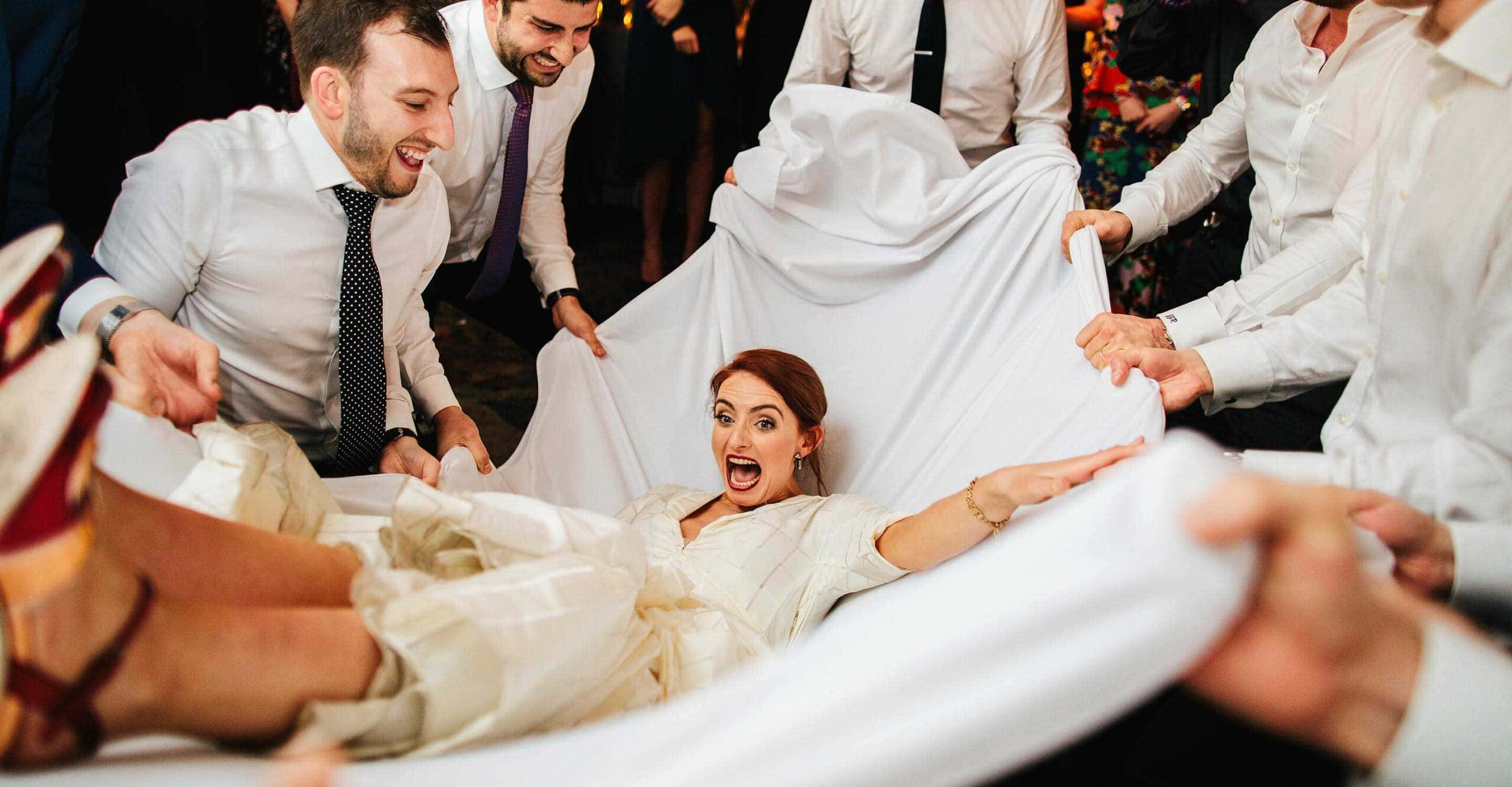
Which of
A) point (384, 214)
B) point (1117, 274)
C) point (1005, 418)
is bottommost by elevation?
point (1117, 274)

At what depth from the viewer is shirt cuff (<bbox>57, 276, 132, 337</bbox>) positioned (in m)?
1.75

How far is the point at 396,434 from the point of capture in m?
2.26

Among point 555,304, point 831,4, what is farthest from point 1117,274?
point 555,304

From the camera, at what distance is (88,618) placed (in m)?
1.00

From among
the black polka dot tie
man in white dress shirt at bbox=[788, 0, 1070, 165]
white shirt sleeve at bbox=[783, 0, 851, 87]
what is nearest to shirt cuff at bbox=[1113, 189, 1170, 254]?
man in white dress shirt at bbox=[788, 0, 1070, 165]

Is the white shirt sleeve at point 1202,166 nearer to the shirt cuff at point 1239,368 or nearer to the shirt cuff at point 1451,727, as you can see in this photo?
the shirt cuff at point 1239,368

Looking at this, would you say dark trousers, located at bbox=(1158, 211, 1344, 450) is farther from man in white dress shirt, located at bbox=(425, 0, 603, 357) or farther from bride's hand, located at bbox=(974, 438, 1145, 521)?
man in white dress shirt, located at bbox=(425, 0, 603, 357)

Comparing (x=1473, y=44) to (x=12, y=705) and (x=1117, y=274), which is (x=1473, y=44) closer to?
(x=12, y=705)

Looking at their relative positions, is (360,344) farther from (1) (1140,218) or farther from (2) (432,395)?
(1) (1140,218)

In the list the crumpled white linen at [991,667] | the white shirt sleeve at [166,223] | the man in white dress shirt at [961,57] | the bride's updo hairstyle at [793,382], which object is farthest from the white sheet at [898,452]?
the man in white dress shirt at [961,57]

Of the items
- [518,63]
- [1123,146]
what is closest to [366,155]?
[518,63]

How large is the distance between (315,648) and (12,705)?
0.93 ft

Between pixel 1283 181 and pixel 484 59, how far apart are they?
201 cm

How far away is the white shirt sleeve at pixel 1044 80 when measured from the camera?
10.7ft
